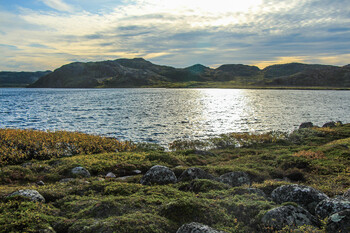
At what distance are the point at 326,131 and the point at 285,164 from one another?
2038cm

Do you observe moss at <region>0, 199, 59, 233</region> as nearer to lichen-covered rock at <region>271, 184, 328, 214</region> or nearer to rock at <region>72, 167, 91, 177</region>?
rock at <region>72, 167, 91, 177</region>

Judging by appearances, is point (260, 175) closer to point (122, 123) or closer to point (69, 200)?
point (69, 200)

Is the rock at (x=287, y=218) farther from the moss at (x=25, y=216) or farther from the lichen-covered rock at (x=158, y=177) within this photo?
the moss at (x=25, y=216)

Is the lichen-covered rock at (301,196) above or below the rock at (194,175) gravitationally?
above

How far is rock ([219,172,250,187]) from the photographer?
1442 cm

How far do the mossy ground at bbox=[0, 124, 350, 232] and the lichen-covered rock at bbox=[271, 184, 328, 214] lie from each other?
87cm

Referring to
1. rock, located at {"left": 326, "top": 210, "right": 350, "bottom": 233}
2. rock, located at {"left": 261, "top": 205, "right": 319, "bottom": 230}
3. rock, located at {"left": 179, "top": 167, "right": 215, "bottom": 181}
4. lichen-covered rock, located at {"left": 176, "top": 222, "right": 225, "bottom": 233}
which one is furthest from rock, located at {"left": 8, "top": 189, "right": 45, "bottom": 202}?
rock, located at {"left": 326, "top": 210, "right": 350, "bottom": 233}

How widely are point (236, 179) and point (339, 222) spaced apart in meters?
7.03

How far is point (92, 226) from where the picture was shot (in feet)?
26.9

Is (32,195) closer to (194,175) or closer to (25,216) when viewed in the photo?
(25,216)

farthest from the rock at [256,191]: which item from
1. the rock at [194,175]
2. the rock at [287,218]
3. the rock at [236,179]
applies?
the rock at [194,175]

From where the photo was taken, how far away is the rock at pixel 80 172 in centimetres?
1617

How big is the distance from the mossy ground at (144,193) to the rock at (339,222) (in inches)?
91.1

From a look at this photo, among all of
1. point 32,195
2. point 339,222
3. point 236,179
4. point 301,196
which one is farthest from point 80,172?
point 339,222
